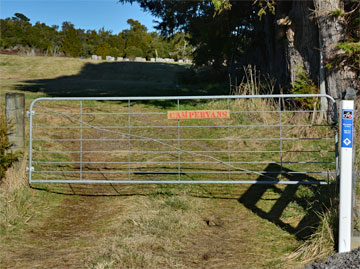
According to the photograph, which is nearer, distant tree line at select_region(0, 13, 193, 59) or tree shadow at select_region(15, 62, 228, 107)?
tree shadow at select_region(15, 62, 228, 107)

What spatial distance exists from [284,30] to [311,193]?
7.94 metres

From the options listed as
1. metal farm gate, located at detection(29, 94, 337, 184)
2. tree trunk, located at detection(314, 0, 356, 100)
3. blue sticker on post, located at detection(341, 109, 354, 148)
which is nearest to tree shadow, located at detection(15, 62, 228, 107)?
metal farm gate, located at detection(29, 94, 337, 184)

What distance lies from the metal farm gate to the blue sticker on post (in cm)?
122

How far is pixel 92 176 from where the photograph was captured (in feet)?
26.7

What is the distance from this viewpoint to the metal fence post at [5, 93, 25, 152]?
7.18m

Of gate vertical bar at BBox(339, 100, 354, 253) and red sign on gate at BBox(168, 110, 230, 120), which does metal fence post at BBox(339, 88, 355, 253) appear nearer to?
gate vertical bar at BBox(339, 100, 354, 253)

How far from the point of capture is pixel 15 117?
7195 millimetres

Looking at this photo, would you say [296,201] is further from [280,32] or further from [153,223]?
[280,32]

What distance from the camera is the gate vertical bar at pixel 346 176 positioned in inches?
193

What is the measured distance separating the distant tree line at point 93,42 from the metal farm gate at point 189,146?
3465 cm

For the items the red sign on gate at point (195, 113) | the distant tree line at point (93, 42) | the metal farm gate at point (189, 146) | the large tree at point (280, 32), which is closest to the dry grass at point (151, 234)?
the metal farm gate at point (189, 146)

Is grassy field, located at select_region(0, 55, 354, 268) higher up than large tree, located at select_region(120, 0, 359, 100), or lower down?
lower down

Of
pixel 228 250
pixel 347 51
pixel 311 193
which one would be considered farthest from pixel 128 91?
pixel 228 250

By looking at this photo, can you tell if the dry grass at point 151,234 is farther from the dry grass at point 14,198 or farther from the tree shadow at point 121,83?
the tree shadow at point 121,83
